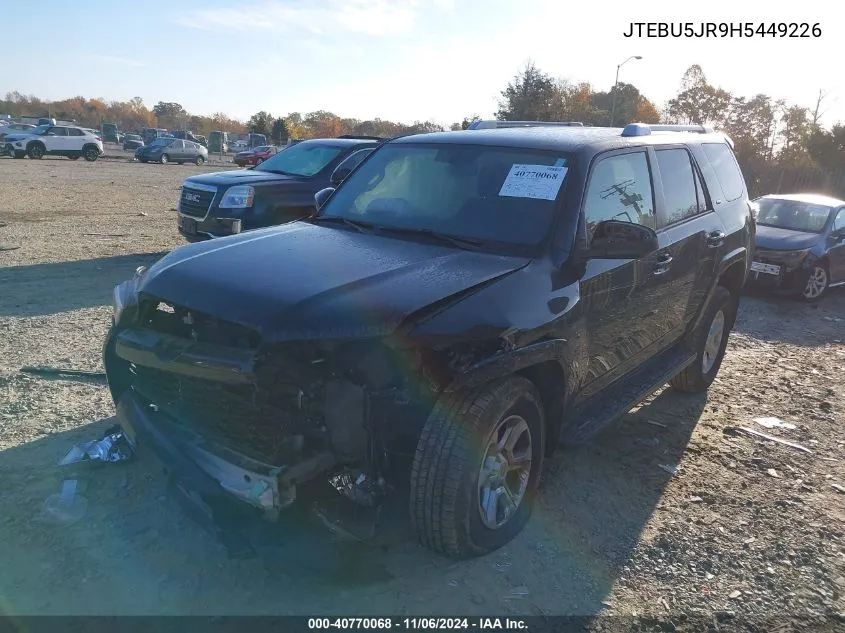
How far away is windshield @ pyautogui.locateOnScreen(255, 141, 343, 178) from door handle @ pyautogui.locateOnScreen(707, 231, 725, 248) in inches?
233

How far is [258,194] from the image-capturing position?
8.89 meters

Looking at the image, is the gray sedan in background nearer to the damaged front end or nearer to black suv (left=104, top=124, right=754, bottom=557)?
black suv (left=104, top=124, right=754, bottom=557)

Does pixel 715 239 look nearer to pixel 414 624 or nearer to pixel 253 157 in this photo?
pixel 414 624

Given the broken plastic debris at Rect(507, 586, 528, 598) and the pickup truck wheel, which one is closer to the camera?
the broken plastic debris at Rect(507, 586, 528, 598)

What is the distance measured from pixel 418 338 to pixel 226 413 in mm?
891

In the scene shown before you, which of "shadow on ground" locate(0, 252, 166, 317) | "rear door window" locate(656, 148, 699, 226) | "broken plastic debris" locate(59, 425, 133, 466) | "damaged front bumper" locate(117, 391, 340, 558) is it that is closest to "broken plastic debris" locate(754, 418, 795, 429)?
"rear door window" locate(656, 148, 699, 226)

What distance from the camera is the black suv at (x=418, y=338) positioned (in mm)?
2719

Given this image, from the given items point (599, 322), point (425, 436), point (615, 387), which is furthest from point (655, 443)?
point (425, 436)

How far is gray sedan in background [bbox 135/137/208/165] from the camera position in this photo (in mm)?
39781

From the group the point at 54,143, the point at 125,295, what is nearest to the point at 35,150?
the point at 54,143

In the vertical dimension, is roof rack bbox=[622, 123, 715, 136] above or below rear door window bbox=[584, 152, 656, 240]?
above

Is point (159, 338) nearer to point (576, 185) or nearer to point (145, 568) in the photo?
point (145, 568)

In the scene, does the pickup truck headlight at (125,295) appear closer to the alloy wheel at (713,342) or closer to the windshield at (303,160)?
the alloy wheel at (713,342)

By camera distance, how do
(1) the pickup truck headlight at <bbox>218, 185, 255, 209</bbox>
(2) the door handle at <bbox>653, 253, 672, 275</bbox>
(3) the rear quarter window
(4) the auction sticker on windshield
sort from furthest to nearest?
(1) the pickup truck headlight at <bbox>218, 185, 255, 209</bbox>
(3) the rear quarter window
(2) the door handle at <bbox>653, 253, 672, 275</bbox>
(4) the auction sticker on windshield
